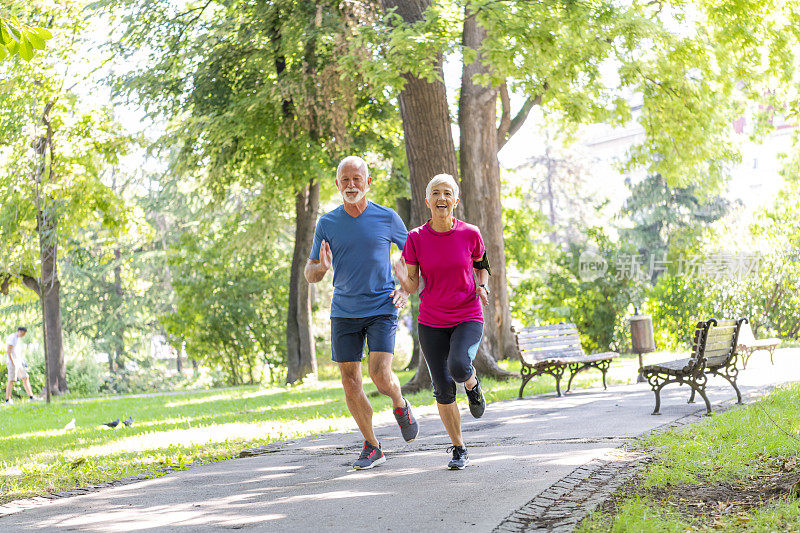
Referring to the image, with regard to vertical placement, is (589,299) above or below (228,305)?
below

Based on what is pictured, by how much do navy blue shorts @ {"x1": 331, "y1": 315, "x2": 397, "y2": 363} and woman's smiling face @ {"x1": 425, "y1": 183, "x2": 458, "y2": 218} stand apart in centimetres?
85

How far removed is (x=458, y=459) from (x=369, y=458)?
0.73 m

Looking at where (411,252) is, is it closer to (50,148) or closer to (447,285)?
(447,285)

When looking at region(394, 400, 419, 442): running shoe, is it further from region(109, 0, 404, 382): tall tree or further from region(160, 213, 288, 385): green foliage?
region(160, 213, 288, 385): green foliage

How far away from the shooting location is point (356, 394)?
6.50 metres

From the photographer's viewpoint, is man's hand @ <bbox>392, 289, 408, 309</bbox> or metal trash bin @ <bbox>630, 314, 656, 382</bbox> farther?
metal trash bin @ <bbox>630, 314, 656, 382</bbox>

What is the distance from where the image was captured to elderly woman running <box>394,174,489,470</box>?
5984mm

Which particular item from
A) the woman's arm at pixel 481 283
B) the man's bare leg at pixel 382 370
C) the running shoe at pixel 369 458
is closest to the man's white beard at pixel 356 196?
the woman's arm at pixel 481 283

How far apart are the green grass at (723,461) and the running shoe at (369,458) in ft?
6.58

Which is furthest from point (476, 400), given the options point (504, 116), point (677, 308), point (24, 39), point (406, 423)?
point (677, 308)

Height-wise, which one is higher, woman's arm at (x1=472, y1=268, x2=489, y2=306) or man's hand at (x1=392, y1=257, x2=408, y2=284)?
man's hand at (x1=392, y1=257, x2=408, y2=284)

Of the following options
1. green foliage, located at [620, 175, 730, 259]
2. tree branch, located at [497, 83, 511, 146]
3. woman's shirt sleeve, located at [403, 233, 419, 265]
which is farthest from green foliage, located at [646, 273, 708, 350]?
green foliage, located at [620, 175, 730, 259]

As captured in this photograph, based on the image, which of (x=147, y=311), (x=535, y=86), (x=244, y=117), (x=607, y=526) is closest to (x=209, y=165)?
(x=244, y=117)

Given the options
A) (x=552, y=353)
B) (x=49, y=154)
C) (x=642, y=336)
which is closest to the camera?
(x=552, y=353)
